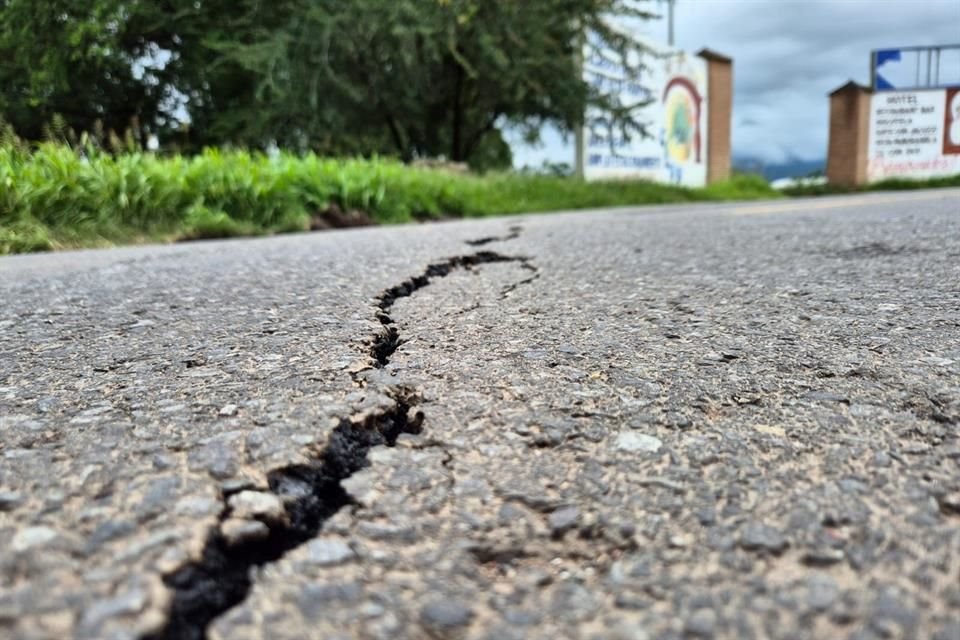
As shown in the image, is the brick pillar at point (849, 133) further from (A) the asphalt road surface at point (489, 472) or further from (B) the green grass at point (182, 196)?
(A) the asphalt road surface at point (489, 472)

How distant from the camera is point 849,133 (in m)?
15.0

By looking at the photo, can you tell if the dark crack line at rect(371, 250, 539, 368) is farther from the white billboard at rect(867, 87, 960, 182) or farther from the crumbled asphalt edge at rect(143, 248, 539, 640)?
the white billboard at rect(867, 87, 960, 182)

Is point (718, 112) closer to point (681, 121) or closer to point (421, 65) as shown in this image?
point (681, 121)

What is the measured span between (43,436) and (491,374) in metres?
0.60

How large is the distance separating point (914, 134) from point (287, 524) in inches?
676

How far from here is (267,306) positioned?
1701mm

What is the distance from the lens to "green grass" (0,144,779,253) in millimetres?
4113

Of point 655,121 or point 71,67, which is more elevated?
point 71,67

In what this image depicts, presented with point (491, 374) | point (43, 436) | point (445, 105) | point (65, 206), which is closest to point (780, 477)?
point (491, 374)

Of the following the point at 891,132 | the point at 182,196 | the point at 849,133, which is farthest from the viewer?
the point at 849,133

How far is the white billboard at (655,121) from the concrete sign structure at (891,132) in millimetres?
3378

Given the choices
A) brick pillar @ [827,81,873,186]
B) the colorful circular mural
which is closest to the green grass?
the colorful circular mural

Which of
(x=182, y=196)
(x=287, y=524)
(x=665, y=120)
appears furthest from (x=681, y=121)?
(x=287, y=524)

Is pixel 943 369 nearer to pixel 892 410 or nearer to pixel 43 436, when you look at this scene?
pixel 892 410
